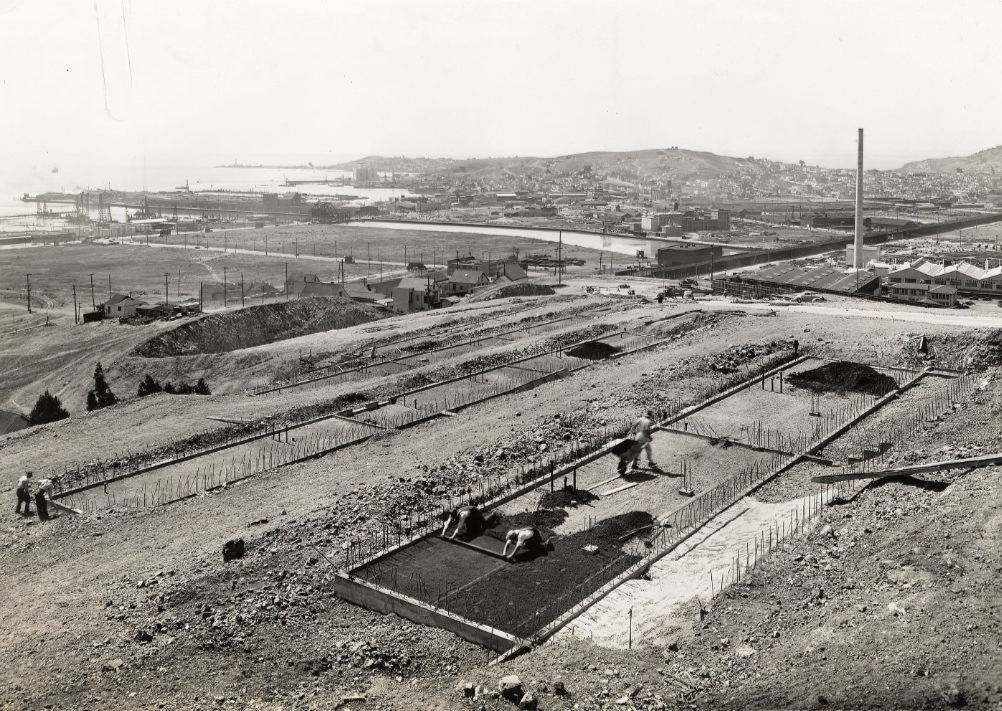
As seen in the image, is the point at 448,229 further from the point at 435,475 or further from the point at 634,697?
the point at 634,697

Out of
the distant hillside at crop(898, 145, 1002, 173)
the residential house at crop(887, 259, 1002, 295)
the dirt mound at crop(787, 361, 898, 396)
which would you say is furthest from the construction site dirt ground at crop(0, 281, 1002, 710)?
the distant hillside at crop(898, 145, 1002, 173)

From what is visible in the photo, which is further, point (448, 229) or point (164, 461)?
point (448, 229)

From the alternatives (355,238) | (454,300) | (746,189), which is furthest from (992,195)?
(454,300)

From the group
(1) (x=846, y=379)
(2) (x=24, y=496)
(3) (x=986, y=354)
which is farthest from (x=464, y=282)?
(2) (x=24, y=496)

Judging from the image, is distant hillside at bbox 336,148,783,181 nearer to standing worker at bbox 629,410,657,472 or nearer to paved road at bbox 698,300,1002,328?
paved road at bbox 698,300,1002,328

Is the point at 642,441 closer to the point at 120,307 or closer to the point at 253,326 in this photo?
the point at 253,326

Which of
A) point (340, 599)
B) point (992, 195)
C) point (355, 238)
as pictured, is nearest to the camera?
point (340, 599)

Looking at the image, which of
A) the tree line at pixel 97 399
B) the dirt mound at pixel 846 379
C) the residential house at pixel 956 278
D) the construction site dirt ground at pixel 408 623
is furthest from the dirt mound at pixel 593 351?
the residential house at pixel 956 278
